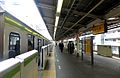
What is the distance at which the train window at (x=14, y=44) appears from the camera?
595 cm

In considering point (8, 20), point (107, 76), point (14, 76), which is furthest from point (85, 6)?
point (14, 76)

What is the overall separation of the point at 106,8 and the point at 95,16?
134 centimetres

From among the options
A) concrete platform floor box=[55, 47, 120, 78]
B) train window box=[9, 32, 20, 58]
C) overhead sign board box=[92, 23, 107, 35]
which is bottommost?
concrete platform floor box=[55, 47, 120, 78]

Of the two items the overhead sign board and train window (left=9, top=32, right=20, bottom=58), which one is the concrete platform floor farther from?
train window (left=9, top=32, right=20, bottom=58)

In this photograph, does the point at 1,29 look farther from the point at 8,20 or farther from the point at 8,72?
the point at 8,72

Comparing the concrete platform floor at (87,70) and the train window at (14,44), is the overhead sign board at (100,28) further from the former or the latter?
the train window at (14,44)

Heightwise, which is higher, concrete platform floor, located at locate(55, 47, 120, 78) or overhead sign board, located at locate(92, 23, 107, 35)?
overhead sign board, located at locate(92, 23, 107, 35)

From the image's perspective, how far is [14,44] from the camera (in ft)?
21.2

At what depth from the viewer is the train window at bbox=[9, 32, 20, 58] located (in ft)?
19.5

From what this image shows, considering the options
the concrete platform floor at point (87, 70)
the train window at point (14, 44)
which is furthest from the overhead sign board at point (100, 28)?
the train window at point (14, 44)

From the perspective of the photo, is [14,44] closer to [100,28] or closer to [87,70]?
[87,70]

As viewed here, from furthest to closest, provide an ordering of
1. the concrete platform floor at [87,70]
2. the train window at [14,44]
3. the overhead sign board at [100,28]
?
the overhead sign board at [100,28]
the concrete platform floor at [87,70]
the train window at [14,44]

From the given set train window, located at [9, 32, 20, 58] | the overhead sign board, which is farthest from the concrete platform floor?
train window, located at [9, 32, 20, 58]

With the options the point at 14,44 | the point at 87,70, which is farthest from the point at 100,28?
the point at 14,44
